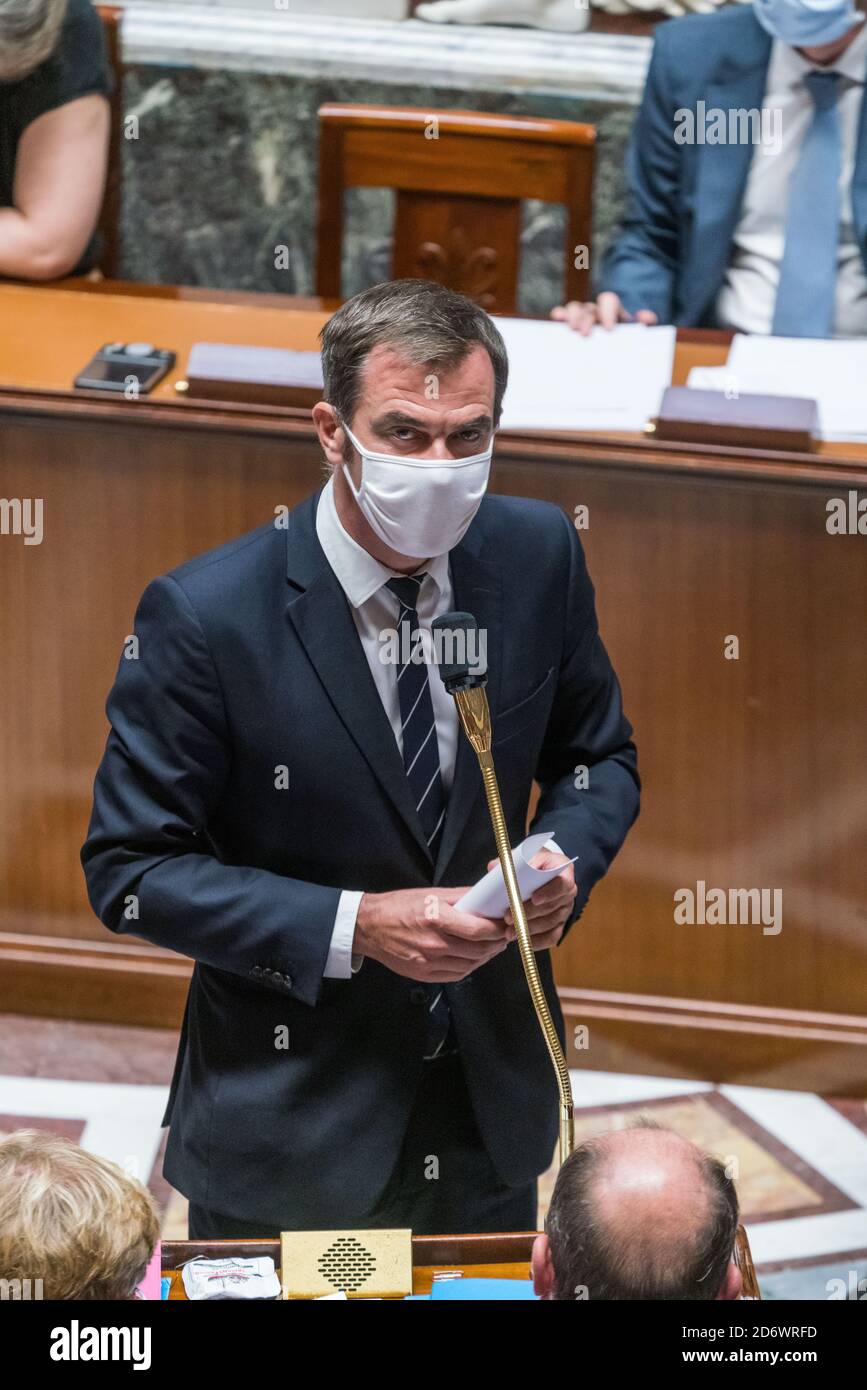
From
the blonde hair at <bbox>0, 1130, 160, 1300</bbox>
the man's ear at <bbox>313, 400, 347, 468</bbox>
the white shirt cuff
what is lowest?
the blonde hair at <bbox>0, 1130, 160, 1300</bbox>

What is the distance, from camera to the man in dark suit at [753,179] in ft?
14.2

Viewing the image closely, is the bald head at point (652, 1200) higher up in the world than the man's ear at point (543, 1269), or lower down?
higher up

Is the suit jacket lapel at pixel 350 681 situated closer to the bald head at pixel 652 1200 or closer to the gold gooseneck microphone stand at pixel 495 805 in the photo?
the gold gooseneck microphone stand at pixel 495 805

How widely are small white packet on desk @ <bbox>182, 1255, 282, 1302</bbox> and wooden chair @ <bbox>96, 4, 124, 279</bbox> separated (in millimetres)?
3062

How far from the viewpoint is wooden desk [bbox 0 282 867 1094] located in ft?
12.0

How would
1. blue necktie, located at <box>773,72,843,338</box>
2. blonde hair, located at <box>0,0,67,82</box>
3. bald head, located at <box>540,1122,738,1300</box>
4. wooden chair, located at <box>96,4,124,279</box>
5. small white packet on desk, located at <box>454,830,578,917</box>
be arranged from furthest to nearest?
wooden chair, located at <box>96,4,124,279</box>, blue necktie, located at <box>773,72,843,338</box>, blonde hair, located at <box>0,0,67,82</box>, small white packet on desk, located at <box>454,830,578,917</box>, bald head, located at <box>540,1122,738,1300</box>

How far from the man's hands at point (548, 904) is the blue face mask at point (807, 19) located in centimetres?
269

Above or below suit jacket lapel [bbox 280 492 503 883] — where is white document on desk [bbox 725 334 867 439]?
above

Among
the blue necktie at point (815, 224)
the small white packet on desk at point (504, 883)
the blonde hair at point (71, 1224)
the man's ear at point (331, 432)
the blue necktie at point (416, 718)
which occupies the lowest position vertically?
the blonde hair at point (71, 1224)

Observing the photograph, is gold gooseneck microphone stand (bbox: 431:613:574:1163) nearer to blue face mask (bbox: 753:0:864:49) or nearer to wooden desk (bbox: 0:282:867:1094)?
wooden desk (bbox: 0:282:867:1094)

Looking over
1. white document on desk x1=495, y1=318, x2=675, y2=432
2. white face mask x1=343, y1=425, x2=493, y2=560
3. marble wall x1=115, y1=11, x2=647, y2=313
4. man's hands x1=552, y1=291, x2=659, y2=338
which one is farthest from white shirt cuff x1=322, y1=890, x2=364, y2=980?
marble wall x1=115, y1=11, x2=647, y2=313

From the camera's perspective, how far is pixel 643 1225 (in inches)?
65.2

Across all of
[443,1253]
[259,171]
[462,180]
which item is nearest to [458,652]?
[443,1253]

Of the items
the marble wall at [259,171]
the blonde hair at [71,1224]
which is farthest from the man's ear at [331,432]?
the marble wall at [259,171]
